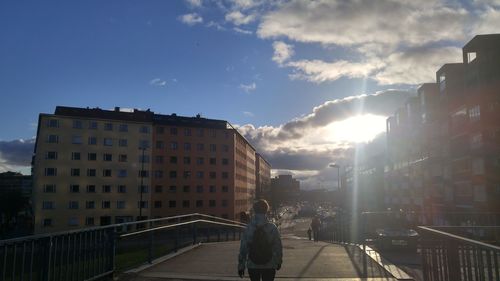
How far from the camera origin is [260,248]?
5.82m

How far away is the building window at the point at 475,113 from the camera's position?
133 ft

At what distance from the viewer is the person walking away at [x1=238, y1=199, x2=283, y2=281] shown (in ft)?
19.1

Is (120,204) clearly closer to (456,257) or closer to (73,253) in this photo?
(73,253)

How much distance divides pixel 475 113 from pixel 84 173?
6418cm

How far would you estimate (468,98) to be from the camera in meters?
41.9

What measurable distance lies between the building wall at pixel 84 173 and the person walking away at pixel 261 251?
256 ft

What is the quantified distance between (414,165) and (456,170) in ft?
62.3

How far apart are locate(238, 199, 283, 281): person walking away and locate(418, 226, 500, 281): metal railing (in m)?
1.98

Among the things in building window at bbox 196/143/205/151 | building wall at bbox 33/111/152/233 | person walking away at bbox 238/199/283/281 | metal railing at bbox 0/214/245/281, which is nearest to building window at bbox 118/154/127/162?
building wall at bbox 33/111/152/233

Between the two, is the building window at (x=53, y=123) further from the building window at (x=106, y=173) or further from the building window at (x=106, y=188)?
the building window at (x=106, y=188)

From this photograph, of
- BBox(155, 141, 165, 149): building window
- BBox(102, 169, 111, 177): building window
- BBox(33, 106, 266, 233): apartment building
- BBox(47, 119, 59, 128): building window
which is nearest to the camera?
BBox(33, 106, 266, 233): apartment building

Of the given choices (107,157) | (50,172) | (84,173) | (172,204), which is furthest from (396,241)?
(172,204)

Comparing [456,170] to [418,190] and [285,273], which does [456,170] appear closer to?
[418,190]

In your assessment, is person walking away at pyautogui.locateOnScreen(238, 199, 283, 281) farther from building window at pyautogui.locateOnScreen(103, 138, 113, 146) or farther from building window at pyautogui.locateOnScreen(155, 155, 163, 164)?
building window at pyautogui.locateOnScreen(155, 155, 163, 164)
